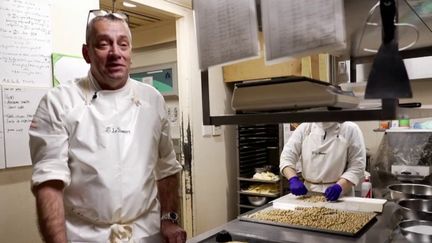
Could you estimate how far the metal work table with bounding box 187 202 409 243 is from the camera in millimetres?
1310

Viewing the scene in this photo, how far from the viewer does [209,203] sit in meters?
3.15

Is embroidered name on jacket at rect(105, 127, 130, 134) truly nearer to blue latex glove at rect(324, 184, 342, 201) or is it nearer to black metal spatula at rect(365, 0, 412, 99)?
black metal spatula at rect(365, 0, 412, 99)

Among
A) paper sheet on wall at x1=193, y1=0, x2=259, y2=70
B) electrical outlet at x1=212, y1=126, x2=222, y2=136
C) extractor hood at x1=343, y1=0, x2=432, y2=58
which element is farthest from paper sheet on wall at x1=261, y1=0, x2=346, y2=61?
electrical outlet at x1=212, y1=126, x2=222, y2=136

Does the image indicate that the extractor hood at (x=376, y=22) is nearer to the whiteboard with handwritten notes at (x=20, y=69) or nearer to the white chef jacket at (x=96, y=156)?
the white chef jacket at (x=96, y=156)

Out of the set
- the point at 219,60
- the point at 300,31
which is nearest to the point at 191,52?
the point at 219,60

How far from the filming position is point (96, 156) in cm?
Answer: 118

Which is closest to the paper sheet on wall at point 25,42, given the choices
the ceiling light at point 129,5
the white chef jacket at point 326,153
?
the ceiling light at point 129,5

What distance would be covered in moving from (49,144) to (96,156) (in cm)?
15

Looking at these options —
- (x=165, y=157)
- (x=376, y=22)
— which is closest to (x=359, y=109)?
(x=376, y=22)

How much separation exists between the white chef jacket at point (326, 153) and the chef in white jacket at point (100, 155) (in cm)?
151

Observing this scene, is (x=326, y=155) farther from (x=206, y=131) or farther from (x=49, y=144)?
(x=49, y=144)

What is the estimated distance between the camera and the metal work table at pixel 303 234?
131 cm

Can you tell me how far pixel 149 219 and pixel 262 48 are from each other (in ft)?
2.68

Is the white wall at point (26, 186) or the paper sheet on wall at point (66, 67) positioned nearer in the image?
the white wall at point (26, 186)
